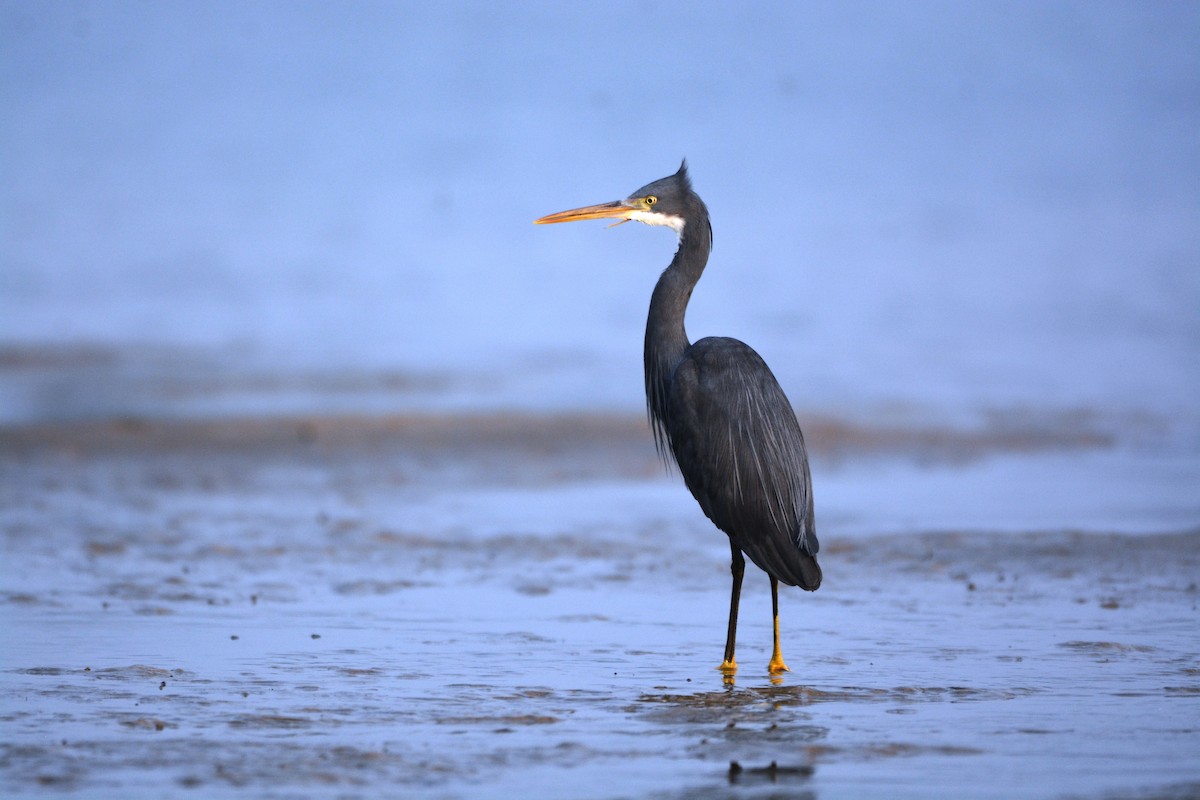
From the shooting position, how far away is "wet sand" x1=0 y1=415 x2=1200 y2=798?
4.92 metres

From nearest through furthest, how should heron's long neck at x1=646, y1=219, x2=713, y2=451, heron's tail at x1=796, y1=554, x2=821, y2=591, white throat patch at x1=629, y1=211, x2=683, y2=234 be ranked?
heron's tail at x1=796, y1=554, x2=821, y2=591, heron's long neck at x1=646, y1=219, x2=713, y2=451, white throat patch at x1=629, y1=211, x2=683, y2=234

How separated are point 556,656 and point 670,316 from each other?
209 cm

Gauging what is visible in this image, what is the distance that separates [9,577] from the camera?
33.5ft

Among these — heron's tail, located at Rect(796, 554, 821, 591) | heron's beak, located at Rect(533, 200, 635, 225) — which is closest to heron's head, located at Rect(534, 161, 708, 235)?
heron's beak, located at Rect(533, 200, 635, 225)

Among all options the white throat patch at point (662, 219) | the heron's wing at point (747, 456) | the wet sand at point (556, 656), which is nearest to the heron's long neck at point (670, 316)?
the white throat patch at point (662, 219)

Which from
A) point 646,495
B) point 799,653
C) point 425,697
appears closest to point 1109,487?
point 646,495

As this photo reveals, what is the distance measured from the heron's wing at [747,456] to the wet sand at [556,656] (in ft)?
2.21

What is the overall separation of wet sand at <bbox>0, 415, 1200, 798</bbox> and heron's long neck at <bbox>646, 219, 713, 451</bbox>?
4.66ft

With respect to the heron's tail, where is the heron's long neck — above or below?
above

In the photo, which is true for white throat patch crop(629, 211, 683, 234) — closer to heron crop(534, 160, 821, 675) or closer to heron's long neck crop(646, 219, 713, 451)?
heron's long neck crop(646, 219, 713, 451)

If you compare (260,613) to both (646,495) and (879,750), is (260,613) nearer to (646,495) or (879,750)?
(879,750)

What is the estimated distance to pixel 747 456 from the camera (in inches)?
288

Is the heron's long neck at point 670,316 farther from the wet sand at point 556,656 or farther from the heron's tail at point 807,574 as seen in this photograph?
the wet sand at point 556,656

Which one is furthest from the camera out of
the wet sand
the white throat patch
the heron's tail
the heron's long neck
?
the white throat patch
